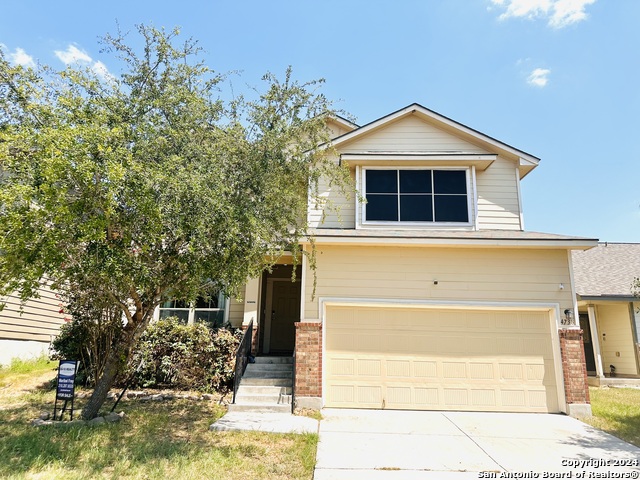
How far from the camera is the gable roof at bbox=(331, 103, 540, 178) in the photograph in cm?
1159

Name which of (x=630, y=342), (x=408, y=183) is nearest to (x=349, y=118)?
Result: (x=408, y=183)

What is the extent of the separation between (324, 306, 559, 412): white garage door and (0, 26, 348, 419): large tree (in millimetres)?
3265

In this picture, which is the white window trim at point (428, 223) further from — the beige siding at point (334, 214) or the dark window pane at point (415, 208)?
the beige siding at point (334, 214)

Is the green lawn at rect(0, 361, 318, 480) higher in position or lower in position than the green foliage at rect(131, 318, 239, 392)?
lower

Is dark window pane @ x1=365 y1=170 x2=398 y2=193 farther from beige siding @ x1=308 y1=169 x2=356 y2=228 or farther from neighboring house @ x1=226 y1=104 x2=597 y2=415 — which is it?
neighboring house @ x1=226 y1=104 x2=597 y2=415

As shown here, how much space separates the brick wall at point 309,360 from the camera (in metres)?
8.54

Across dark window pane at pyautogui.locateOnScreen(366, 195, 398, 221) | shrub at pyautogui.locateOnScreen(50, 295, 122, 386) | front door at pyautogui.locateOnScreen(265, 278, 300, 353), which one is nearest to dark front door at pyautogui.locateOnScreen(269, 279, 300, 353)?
front door at pyautogui.locateOnScreen(265, 278, 300, 353)

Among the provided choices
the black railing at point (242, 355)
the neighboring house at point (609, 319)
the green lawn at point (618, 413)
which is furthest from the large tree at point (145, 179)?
the neighboring house at point (609, 319)

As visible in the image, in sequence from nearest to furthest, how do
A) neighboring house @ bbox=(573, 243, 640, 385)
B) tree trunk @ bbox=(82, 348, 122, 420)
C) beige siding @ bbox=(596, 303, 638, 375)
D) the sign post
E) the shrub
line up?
the sign post, tree trunk @ bbox=(82, 348, 122, 420), the shrub, neighboring house @ bbox=(573, 243, 640, 385), beige siding @ bbox=(596, 303, 638, 375)

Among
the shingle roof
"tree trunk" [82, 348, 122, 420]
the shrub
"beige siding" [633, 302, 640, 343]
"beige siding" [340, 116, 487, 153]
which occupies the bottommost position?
"tree trunk" [82, 348, 122, 420]

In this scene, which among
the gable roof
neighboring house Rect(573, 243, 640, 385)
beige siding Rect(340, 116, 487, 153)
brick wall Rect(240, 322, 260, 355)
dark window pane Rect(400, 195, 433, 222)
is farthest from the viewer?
neighboring house Rect(573, 243, 640, 385)

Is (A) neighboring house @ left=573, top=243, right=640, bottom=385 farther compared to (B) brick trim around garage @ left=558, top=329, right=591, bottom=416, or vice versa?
(A) neighboring house @ left=573, top=243, right=640, bottom=385

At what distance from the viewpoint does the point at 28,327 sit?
38.7 ft

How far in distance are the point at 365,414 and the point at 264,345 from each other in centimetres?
426
